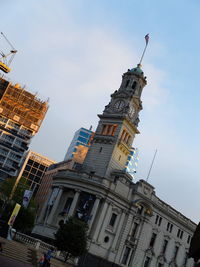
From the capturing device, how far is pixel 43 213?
67938 millimetres

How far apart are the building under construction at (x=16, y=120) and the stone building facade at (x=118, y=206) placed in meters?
61.9

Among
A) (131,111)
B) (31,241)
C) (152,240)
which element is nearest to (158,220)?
(152,240)

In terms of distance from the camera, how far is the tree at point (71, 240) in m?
46.4

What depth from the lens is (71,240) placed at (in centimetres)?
4638

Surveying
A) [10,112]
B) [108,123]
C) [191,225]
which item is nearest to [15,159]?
[10,112]

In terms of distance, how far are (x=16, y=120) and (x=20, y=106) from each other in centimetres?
601

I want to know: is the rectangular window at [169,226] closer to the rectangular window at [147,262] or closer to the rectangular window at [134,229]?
the rectangular window at [147,262]

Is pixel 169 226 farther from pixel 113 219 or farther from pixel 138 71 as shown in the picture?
pixel 138 71

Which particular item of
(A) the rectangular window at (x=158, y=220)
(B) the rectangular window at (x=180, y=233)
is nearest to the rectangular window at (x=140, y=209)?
(A) the rectangular window at (x=158, y=220)

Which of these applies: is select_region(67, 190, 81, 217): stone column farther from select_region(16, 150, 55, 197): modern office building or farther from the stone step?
select_region(16, 150, 55, 197): modern office building

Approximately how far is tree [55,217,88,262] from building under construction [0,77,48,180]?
8177 centimetres

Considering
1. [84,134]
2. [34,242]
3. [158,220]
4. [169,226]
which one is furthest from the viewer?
[84,134]

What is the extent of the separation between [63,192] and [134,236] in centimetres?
1513

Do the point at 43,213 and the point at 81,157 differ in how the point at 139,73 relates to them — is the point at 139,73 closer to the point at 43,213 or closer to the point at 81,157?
the point at 43,213
